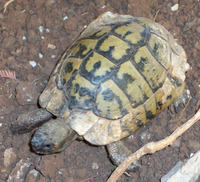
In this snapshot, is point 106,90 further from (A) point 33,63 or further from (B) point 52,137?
(A) point 33,63

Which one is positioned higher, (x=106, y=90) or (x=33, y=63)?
(x=106, y=90)

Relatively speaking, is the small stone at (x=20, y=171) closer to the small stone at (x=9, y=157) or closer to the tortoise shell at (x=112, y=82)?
the small stone at (x=9, y=157)

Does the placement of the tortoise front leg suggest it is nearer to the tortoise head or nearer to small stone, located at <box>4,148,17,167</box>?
small stone, located at <box>4,148,17,167</box>

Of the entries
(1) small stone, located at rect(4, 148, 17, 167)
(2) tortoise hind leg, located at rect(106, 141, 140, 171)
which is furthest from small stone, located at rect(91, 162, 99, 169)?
(1) small stone, located at rect(4, 148, 17, 167)

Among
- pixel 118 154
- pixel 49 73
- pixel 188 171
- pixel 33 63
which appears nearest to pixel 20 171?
pixel 118 154

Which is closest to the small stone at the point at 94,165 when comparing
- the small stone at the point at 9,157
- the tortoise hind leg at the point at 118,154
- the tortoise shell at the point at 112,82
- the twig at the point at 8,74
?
the tortoise hind leg at the point at 118,154

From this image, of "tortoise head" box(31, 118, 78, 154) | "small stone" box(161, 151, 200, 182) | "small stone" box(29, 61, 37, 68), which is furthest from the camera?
"small stone" box(29, 61, 37, 68)
